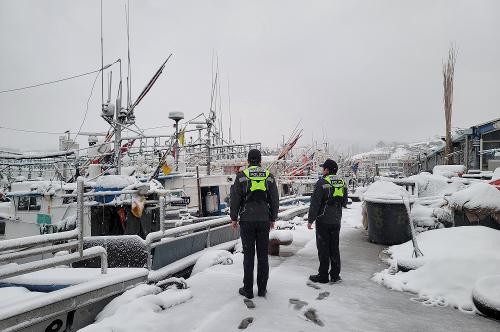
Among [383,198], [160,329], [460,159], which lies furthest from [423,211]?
[460,159]

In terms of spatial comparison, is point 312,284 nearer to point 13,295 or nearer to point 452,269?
point 452,269

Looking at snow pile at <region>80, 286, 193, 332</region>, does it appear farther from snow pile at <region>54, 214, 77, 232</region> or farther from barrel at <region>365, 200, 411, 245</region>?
snow pile at <region>54, 214, 77, 232</region>

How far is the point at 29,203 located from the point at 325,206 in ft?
33.2

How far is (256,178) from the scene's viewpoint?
4793 mm

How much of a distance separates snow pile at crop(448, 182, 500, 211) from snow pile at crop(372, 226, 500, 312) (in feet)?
1.70

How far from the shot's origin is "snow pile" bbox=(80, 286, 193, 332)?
348cm

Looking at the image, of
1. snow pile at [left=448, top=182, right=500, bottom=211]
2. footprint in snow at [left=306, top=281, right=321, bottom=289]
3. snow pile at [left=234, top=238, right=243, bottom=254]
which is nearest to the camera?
footprint in snow at [left=306, top=281, right=321, bottom=289]

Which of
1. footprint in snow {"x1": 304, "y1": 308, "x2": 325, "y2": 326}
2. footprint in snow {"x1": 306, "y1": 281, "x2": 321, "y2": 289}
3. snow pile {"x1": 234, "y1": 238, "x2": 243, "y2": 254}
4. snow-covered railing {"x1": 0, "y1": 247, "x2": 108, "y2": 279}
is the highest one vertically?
snow-covered railing {"x1": 0, "y1": 247, "x2": 108, "y2": 279}

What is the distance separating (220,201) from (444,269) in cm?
900

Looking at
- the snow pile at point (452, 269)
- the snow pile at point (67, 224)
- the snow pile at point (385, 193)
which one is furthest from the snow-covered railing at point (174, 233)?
the snow pile at point (67, 224)

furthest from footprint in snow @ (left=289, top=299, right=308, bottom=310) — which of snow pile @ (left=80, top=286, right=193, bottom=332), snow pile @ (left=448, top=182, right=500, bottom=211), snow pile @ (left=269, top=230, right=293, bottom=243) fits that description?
snow pile @ (left=448, top=182, right=500, bottom=211)

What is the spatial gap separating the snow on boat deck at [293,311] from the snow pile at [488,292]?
19 centimetres

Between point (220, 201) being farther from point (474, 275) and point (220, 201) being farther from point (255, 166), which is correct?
point (474, 275)

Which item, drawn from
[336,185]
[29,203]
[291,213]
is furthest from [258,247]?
[29,203]
